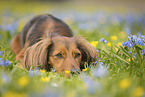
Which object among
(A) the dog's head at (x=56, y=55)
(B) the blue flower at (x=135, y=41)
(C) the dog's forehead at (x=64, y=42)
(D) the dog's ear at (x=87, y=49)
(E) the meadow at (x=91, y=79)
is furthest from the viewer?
(D) the dog's ear at (x=87, y=49)

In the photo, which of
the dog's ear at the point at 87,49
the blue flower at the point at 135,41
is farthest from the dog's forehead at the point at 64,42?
the blue flower at the point at 135,41

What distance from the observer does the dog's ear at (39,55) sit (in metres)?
3.53

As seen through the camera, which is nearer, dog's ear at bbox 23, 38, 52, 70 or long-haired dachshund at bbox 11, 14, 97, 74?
long-haired dachshund at bbox 11, 14, 97, 74

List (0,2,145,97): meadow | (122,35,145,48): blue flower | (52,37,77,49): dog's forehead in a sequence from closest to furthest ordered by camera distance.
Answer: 1. (0,2,145,97): meadow
2. (122,35,145,48): blue flower
3. (52,37,77,49): dog's forehead

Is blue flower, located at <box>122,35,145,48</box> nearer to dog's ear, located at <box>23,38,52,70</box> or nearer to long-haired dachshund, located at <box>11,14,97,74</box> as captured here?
long-haired dachshund, located at <box>11,14,97,74</box>

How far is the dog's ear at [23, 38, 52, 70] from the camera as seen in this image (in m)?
3.53

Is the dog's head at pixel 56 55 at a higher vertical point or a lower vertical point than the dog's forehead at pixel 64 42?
lower

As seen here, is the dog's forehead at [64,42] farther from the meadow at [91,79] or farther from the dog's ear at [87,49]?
the meadow at [91,79]

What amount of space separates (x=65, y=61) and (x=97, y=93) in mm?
1441

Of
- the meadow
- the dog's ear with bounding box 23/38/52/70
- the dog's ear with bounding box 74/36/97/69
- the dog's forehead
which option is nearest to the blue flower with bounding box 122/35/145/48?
the meadow

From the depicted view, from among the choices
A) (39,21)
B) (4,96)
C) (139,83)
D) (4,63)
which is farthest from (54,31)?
(4,96)

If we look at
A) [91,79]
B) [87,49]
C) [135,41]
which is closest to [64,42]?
[87,49]

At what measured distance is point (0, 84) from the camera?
6.33ft

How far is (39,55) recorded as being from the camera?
11.8 ft
